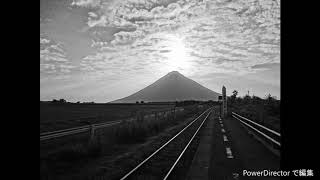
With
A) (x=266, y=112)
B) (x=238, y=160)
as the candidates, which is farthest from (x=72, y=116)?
(x=238, y=160)

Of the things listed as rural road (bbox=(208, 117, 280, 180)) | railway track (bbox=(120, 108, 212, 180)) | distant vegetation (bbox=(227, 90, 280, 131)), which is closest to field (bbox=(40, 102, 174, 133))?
railway track (bbox=(120, 108, 212, 180))

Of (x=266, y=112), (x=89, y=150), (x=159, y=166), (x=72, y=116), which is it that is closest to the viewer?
(x=159, y=166)

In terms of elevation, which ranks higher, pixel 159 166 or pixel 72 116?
pixel 159 166

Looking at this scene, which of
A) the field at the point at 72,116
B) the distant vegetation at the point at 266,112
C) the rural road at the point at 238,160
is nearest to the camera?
the rural road at the point at 238,160

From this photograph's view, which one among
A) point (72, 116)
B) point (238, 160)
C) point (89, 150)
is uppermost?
point (238, 160)

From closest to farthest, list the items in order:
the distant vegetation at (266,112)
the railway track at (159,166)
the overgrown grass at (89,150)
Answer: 1. the railway track at (159,166)
2. the overgrown grass at (89,150)
3. the distant vegetation at (266,112)

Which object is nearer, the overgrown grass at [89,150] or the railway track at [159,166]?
the railway track at [159,166]

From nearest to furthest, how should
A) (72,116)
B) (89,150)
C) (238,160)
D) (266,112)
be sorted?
(238,160)
(89,150)
(72,116)
(266,112)

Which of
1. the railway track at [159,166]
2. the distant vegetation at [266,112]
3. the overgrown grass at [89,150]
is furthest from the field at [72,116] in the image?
the distant vegetation at [266,112]

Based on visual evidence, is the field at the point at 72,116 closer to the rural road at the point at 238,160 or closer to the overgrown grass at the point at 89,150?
the overgrown grass at the point at 89,150

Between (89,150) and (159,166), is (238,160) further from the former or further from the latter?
(89,150)

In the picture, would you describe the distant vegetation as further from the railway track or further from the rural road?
the railway track
